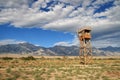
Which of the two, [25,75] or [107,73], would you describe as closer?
[25,75]

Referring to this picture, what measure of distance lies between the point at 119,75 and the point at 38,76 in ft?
36.5

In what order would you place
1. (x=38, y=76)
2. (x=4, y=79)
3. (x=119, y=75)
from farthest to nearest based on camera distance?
1. (x=119, y=75)
2. (x=38, y=76)
3. (x=4, y=79)

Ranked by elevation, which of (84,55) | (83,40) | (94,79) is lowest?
(94,79)

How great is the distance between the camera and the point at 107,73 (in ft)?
99.3

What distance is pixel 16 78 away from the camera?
24109 mm

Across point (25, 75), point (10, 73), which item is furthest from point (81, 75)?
point (10, 73)

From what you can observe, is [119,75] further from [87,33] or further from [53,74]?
[87,33]

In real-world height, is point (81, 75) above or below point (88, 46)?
below

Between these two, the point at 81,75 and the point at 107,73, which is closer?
the point at 81,75

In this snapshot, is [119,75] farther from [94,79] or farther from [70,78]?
[70,78]

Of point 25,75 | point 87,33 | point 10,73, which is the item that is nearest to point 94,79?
point 25,75

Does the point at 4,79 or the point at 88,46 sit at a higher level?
the point at 88,46

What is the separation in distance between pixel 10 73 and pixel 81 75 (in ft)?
28.3

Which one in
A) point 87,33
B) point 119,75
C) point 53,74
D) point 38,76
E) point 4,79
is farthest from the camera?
point 87,33
